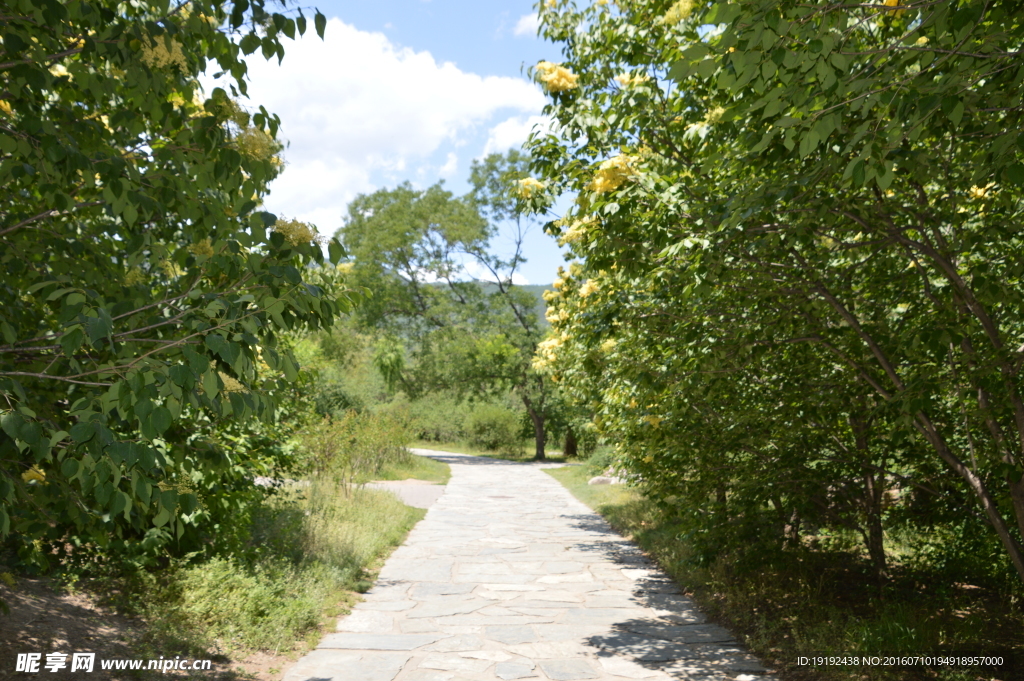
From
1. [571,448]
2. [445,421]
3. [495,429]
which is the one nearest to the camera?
[571,448]

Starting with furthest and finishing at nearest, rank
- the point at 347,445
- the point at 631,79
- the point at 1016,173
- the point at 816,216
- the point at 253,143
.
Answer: the point at 347,445 < the point at 631,79 < the point at 816,216 < the point at 253,143 < the point at 1016,173

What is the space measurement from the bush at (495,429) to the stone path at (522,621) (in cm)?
2328

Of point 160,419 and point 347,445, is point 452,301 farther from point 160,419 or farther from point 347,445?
point 160,419

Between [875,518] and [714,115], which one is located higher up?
[714,115]

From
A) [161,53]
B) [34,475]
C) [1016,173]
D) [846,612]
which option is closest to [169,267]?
[161,53]

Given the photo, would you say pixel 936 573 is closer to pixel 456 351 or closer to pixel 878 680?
pixel 878 680

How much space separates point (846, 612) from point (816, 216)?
354 centimetres

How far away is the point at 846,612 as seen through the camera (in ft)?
19.0

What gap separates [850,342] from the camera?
5195mm

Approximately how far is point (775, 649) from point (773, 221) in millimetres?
3192

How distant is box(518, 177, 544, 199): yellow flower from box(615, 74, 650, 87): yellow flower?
87cm

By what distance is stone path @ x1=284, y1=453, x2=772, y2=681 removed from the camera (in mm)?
4953

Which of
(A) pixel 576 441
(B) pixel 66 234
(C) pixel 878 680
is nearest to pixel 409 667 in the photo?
(C) pixel 878 680

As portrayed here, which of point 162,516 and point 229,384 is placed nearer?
point 162,516
